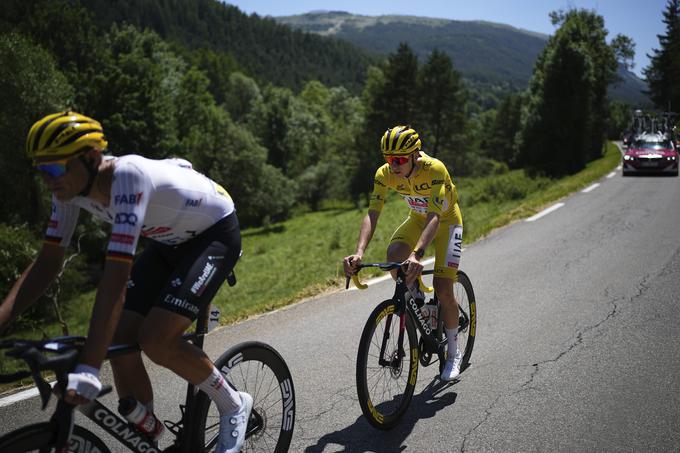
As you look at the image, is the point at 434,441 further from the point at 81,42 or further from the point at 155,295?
the point at 81,42

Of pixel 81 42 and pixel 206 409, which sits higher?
pixel 81 42

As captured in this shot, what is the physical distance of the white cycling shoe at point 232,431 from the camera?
3.09 meters

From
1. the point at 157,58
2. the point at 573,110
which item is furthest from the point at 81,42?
the point at 573,110

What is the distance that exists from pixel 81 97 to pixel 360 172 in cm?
2932

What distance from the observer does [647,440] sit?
152 inches

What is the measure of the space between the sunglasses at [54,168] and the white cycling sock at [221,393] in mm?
1308

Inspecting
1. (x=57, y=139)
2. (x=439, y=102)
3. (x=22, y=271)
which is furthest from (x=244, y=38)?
(x=57, y=139)

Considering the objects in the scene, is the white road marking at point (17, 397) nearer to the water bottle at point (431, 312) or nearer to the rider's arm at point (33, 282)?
the rider's arm at point (33, 282)

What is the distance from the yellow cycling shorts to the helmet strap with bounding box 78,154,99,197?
293 cm

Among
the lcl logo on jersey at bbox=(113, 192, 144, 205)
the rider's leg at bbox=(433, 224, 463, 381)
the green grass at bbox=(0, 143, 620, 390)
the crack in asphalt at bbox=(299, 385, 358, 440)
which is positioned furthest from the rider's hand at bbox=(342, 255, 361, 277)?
the green grass at bbox=(0, 143, 620, 390)

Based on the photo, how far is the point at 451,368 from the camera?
4879 millimetres

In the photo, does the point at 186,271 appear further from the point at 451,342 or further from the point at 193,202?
the point at 451,342

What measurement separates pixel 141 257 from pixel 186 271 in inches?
20.6

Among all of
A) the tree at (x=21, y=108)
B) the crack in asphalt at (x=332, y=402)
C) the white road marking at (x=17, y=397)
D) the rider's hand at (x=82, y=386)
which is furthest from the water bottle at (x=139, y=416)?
the tree at (x=21, y=108)
